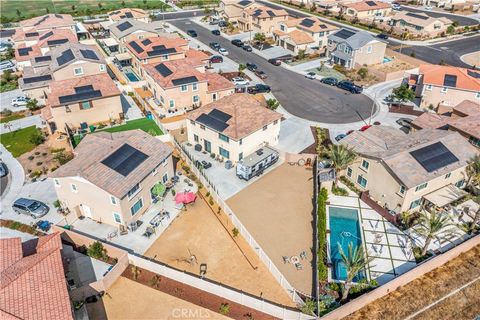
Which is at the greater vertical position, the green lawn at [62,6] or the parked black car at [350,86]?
the green lawn at [62,6]

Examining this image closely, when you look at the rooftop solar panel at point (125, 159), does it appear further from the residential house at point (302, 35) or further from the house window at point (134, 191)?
the residential house at point (302, 35)

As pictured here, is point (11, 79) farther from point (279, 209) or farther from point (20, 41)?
point (279, 209)

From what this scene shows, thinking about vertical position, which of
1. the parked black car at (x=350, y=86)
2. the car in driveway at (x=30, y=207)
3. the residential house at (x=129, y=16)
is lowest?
the car in driveway at (x=30, y=207)

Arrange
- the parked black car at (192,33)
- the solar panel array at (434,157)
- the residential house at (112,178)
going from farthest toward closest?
1. the parked black car at (192,33)
2. the solar panel array at (434,157)
3. the residential house at (112,178)

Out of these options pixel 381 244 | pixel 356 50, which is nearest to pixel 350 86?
pixel 356 50

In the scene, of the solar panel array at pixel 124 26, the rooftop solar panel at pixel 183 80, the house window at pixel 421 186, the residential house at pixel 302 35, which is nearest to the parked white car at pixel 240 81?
the rooftop solar panel at pixel 183 80

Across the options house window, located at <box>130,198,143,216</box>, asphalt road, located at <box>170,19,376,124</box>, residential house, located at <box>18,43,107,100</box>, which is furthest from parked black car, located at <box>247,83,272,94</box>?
house window, located at <box>130,198,143,216</box>

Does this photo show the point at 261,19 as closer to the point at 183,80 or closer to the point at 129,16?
the point at 129,16

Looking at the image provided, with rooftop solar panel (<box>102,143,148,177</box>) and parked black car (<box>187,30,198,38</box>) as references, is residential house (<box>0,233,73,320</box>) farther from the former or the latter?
parked black car (<box>187,30,198,38</box>)
